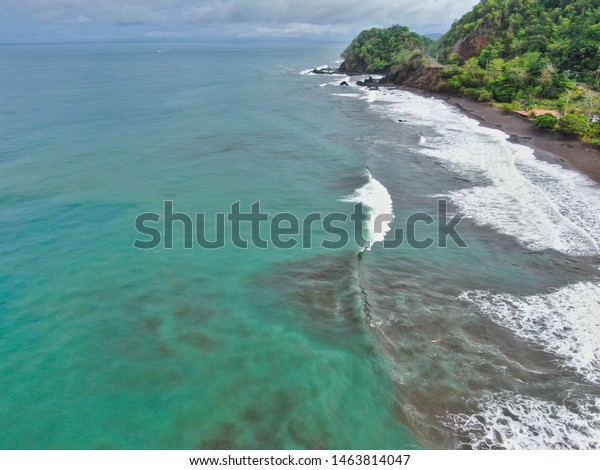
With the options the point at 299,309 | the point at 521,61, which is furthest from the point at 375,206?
the point at 521,61

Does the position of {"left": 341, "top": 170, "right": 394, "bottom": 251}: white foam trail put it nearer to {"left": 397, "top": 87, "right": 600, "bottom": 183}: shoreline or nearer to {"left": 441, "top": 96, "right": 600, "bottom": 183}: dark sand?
{"left": 397, "top": 87, "right": 600, "bottom": 183}: shoreline

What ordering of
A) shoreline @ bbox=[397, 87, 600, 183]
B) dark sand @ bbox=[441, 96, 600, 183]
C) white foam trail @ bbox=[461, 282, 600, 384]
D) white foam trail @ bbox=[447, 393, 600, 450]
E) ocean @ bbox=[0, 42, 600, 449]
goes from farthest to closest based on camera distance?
dark sand @ bbox=[441, 96, 600, 183]
shoreline @ bbox=[397, 87, 600, 183]
white foam trail @ bbox=[461, 282, 600, 384]
ocean @ bbox=[0, 42, 600, 449]
white foam trail @ bbox=[447, 393, 600, 450]

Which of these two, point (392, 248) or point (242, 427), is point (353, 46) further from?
point (242, 427)

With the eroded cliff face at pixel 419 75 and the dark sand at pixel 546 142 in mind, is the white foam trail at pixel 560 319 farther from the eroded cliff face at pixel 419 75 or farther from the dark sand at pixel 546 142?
the eroded cliff face at pixel 419 75

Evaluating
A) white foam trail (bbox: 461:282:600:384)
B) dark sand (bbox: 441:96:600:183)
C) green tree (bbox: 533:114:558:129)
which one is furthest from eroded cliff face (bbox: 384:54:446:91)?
white foam trail (bbox: 461:282:600:384)

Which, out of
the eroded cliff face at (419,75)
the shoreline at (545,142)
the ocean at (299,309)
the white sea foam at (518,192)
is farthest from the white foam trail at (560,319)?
the eroded cliff face at (419,75)
